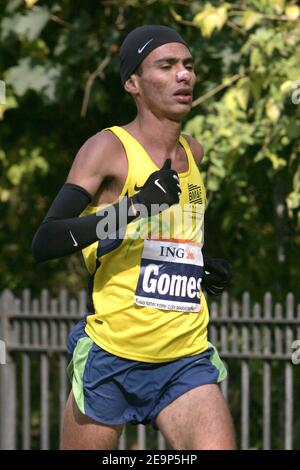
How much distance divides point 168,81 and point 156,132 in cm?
18

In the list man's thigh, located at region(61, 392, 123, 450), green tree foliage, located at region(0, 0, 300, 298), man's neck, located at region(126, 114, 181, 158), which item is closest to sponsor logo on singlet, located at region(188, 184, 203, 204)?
man's neck, located at region(126, 114, 181, 158)

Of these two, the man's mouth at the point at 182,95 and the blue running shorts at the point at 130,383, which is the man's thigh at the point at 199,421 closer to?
the blue running shorts at the point at 130,383

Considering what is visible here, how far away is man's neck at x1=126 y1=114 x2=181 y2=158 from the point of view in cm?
411

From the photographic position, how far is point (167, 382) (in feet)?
13.1

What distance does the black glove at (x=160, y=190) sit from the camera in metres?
3.73

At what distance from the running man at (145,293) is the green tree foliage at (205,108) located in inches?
79.9

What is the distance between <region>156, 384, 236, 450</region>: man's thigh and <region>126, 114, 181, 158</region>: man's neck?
823 mm

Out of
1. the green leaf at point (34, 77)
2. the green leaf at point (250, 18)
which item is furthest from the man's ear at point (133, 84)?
the green leaf at point (34, 77)

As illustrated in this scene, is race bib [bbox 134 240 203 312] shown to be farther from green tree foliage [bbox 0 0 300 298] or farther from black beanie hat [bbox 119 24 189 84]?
green tree foliage [bbox 0 0 300 298]

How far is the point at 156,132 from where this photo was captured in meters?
4.12

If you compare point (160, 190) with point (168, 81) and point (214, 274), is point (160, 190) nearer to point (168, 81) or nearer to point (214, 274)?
point (168, 81)

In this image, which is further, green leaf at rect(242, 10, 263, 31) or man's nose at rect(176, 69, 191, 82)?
green leaf at rect(242, 10, 263, 31)

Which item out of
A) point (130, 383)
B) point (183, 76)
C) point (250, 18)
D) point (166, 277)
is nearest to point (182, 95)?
point (183, 76)
